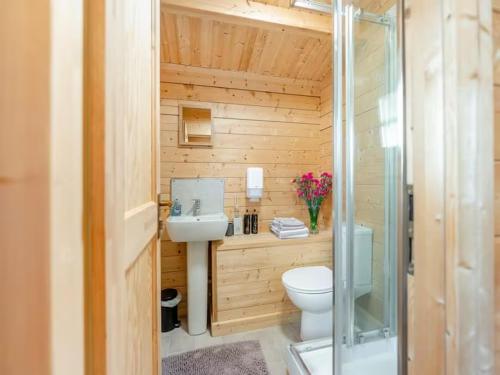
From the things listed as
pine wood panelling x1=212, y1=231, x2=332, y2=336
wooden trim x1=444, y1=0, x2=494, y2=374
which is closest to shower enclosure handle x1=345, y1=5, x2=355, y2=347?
wooden trim x1=444, y1=0, x2=494, y2=374

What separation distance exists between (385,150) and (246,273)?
4.57 ft

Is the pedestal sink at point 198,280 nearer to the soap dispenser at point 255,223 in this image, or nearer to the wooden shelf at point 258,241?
the wooden shelf at point 258,241

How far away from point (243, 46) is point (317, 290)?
78.3 inches

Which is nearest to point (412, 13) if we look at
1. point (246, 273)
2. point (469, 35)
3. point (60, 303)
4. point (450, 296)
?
point (469, 35)

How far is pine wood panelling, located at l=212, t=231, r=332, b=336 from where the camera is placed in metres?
1.83

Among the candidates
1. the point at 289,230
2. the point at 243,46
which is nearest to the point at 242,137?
the point at 243,46

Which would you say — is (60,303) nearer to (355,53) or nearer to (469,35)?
(469,35)

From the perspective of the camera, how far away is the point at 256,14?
149cm

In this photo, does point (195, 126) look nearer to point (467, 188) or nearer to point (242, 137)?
point (242, 137)

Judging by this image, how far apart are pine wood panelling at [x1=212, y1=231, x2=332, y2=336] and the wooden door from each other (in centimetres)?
97

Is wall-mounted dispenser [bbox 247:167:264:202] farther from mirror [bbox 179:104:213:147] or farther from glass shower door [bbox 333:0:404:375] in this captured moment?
glass shower door [bbox 333:0:404:375]

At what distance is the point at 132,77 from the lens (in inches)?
20.7

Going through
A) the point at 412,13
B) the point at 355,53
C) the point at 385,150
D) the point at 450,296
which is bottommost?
the point at 450,296

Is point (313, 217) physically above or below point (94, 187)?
below
